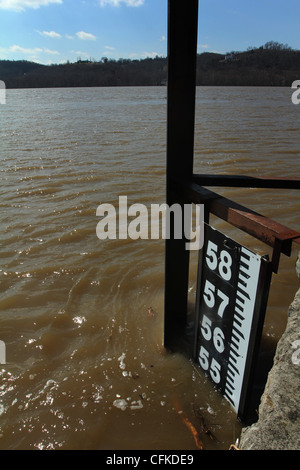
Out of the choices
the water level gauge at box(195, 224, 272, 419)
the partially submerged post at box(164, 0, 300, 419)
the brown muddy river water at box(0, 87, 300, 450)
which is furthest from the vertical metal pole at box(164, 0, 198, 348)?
the brown muddy river water at box(0, 87, 300, 450)

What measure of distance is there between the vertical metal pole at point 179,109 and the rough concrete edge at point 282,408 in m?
1.08

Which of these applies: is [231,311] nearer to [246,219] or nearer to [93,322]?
[246,219]

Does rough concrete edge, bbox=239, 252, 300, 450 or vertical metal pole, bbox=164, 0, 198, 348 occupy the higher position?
vertical metal pole, bbox=164, 0, 198, 348

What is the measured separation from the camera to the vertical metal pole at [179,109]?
2234 mm

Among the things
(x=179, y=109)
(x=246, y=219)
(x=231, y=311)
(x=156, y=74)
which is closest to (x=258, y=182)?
(x=246, y=219)

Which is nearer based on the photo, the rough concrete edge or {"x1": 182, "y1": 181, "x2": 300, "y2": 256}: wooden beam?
the rough concrete edge

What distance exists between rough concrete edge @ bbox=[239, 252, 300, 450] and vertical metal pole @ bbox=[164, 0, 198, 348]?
42.6 inches

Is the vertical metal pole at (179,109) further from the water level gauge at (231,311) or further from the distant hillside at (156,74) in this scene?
the distant hillside at (156,74)

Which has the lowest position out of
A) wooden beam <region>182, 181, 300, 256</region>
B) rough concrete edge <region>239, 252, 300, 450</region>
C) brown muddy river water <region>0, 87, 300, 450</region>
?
brown muddy river water <region>0, 87, 300, 450</region>

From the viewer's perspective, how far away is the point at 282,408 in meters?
1.74

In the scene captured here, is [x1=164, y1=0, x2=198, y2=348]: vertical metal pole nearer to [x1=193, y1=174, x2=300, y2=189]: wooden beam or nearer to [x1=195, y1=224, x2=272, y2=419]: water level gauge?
[x1=193, y1=174, x2=300, y2=189]: wooden beam

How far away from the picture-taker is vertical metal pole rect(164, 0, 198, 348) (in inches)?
88.0

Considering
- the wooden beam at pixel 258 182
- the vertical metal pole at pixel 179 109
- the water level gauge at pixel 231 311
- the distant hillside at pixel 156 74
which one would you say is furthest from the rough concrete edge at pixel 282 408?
the distant hillside at pixel 156 74
